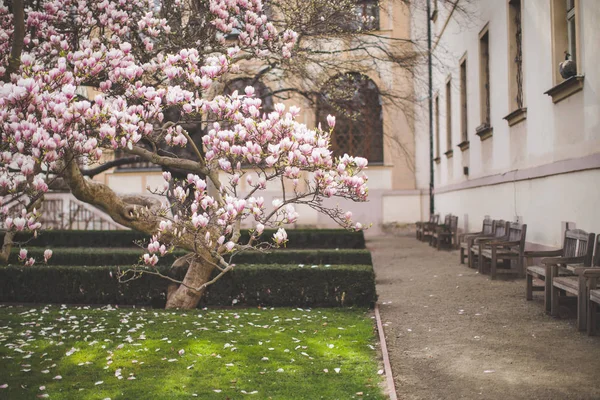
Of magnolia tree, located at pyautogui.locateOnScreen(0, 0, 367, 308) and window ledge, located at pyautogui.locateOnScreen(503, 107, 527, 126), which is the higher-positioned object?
window ledge, located at pyautogui.locateOnScreen(503, 107, 527, 126)

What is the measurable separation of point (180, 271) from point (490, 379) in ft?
16.1

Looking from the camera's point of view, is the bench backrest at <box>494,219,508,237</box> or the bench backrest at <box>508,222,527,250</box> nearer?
the bench backrest at <box>508,222,527,250</box>

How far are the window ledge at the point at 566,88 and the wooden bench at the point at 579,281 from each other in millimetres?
2106

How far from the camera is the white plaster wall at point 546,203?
790cm

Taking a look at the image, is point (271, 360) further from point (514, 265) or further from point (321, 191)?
point (514, 265)

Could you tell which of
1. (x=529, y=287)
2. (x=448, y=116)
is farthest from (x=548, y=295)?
(x=448, y=116)

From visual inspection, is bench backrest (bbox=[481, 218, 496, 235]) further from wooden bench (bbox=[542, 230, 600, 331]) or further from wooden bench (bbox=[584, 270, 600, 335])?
wooden bench (bbox=[584, 270, 600, 335])

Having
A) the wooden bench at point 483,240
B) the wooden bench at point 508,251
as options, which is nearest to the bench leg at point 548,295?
the wooden bench at point 508,251

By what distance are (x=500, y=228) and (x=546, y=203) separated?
207cm

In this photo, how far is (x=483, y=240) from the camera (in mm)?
11250

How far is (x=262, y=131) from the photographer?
5551 millimetres

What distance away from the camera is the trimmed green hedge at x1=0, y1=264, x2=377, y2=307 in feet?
27.1

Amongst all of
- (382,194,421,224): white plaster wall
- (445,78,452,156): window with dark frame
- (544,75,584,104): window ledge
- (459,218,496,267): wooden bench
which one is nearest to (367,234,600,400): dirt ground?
(459,218,496,267): wooden bench

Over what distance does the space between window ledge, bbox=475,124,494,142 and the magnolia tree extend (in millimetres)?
7007
